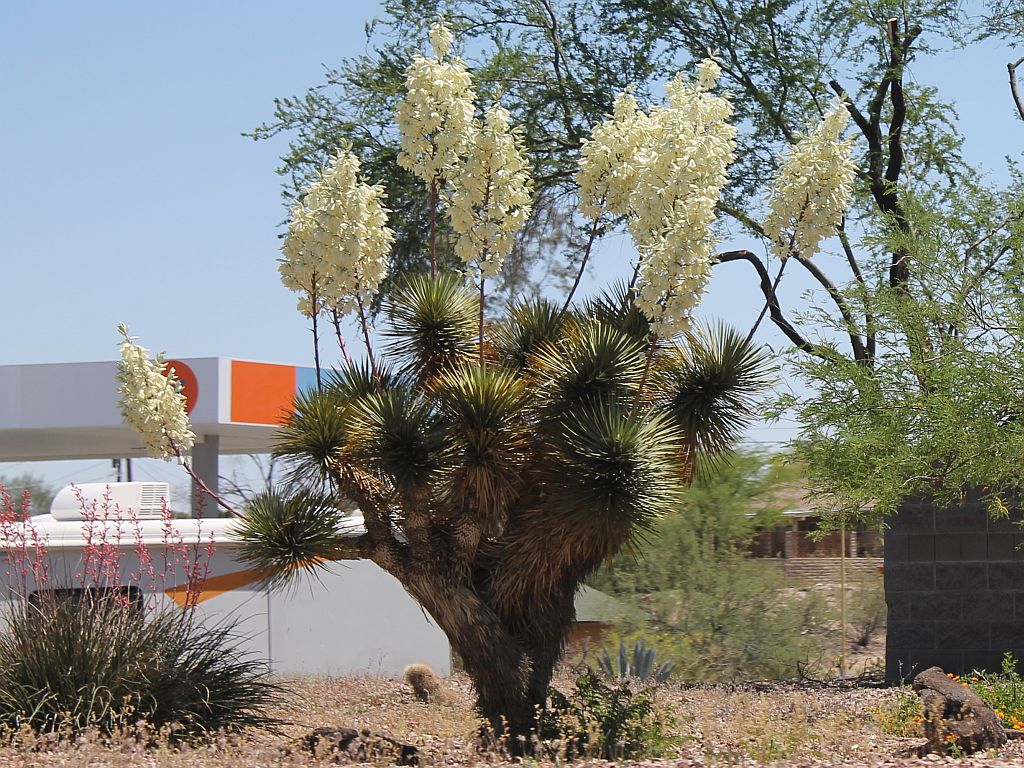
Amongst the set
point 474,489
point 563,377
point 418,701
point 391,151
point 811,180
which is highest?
point 391,151

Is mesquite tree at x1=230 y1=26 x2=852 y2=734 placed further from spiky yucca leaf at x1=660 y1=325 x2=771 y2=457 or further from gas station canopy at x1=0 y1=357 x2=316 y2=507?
gas station canopy at x1=0 y1=357 x2=316 y2=507

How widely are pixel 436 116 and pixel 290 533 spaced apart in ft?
10.6

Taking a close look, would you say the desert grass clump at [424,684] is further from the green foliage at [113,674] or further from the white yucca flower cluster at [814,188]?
the white yucca flower cluster at [814,188]

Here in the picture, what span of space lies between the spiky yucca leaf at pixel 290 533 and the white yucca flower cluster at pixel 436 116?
103 inches

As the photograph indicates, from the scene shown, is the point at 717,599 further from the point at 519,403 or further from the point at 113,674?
the point at 113,674

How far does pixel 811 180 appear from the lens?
343 inches

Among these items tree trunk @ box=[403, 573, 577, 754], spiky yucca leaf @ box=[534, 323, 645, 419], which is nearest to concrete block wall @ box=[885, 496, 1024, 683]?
tree trunk @ box=[403, 573, 577, 754]

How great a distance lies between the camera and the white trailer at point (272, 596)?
13641 mm

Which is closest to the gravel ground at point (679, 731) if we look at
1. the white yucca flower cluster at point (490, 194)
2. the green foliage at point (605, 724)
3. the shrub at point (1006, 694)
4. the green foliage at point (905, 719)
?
the green foliage at point (905, 719)

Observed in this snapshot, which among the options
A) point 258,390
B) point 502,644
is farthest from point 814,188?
point 258,390

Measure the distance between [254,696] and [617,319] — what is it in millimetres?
3966

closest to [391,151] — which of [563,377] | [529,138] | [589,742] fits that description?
[529,138]

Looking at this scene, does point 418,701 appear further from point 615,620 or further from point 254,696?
point 615,620

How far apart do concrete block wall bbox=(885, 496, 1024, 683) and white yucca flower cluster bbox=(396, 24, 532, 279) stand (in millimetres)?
7020
